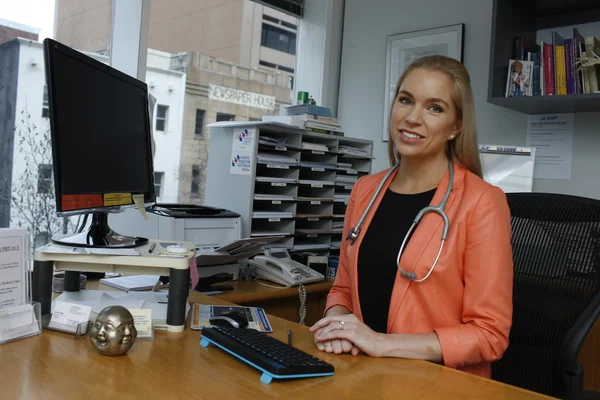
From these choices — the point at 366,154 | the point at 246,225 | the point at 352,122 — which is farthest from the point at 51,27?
the point at 352,122

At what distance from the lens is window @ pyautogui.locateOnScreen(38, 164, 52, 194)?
96.6 inches

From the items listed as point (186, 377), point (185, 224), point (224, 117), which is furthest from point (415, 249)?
point (224, 117)

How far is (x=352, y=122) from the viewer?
12.1 ft

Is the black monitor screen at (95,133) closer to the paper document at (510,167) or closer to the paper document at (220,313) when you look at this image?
A: the paper document at (220,313)

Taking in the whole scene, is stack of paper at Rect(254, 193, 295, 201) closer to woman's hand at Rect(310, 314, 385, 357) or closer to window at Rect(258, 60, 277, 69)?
window at Rect(258, 60, 277, 69)

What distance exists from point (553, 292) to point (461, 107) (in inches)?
19.8

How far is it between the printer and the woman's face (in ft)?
3.12

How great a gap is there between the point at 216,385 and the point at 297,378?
0.45 feet

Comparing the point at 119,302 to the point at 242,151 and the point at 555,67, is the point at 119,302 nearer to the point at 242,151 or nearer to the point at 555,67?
the point at 242,151

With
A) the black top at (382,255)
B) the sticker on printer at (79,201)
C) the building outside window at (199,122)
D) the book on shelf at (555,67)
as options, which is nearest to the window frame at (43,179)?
the building outside window at (199,122)

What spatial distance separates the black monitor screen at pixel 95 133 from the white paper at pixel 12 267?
0.14 metres

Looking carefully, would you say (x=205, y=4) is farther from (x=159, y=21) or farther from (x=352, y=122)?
(x=352, y=122)

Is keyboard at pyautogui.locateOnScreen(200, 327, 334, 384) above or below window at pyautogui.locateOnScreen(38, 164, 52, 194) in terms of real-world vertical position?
below

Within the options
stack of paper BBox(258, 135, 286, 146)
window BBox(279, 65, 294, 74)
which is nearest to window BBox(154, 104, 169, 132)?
stack of paper BBox(258, 135, 286, 146)
